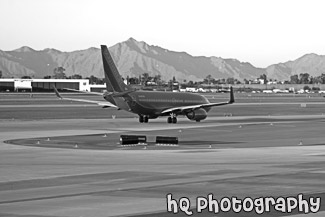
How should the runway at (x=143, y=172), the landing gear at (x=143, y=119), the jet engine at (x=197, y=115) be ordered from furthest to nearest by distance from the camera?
the jet engine at (x=197, y=115), the landing gear at (x=143, y=119), the runway at (x=143, y=172)

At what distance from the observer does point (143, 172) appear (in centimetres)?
3391

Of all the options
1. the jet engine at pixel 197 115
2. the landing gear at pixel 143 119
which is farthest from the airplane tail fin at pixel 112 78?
the jet engine at pixel 197 115

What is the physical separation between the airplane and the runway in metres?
19.0

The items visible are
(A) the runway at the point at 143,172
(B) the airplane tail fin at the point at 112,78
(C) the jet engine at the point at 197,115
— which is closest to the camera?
(A) the runway at the point at 143,172

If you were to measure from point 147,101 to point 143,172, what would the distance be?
49.9m

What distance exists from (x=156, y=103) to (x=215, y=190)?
188ft

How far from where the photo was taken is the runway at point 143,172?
24.6 m

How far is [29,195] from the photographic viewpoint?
26.6 meters

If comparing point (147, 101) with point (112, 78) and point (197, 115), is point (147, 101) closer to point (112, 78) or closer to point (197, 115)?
point (112, 78)

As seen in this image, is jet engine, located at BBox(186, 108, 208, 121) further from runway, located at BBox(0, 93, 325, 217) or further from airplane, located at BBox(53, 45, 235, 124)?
runway, located at BBox(0, 93, 325, 217)

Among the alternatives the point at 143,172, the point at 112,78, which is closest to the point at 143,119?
the point at 112,78

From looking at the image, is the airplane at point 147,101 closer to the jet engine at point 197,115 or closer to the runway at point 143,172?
the jet engine at point 197,115

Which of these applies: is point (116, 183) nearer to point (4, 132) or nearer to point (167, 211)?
point (167, 211)

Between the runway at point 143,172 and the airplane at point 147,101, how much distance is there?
747 inches
